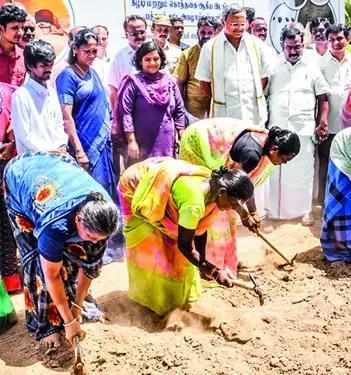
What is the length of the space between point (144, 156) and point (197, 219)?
161cm

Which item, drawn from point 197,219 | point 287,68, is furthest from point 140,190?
point 287,68

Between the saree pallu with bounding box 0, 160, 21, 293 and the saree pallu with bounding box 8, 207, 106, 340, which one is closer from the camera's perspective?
the saree pallu with bounding box 8, 207, 106, 340

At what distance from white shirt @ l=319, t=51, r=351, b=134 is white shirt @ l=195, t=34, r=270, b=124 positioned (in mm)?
692

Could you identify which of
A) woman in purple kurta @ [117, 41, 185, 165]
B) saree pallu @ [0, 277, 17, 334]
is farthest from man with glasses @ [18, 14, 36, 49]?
saree pallu @ [0, 277, 17, 334]

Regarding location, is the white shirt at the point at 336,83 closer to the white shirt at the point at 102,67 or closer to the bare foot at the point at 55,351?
the white shirt at the point at 102,67

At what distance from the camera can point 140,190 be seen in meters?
3.57

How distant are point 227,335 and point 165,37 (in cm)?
320

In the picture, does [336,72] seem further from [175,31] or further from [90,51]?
[90,51]

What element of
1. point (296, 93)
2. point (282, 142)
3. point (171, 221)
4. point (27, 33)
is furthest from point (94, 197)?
point (296, 93)

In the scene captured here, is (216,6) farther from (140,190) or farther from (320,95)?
(140,190)

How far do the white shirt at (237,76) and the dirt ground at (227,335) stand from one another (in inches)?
59.9

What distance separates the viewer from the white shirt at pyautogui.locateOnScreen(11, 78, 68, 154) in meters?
3.74

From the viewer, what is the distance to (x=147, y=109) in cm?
470

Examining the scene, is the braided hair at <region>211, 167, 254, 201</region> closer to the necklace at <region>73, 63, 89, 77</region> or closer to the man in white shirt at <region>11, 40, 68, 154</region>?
the man in white shirt at <region>11, 40, 68, 154</region>
